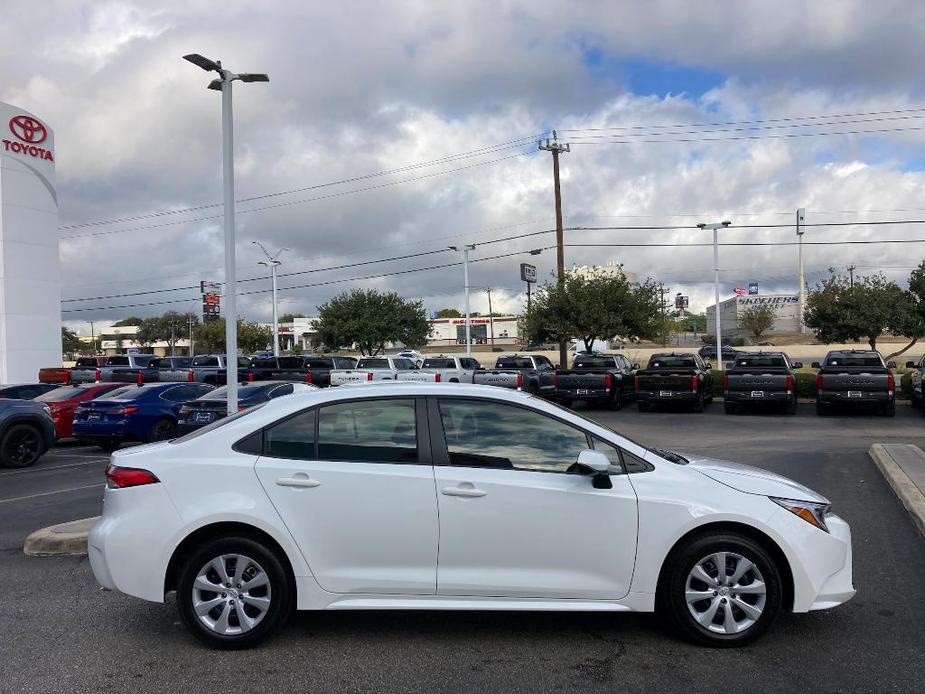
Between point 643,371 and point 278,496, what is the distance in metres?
20.5

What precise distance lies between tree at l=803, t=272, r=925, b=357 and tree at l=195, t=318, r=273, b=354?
62723 mm

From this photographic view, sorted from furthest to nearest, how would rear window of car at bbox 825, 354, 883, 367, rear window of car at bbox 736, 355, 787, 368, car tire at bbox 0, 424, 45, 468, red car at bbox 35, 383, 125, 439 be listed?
1. rear window of car at bbox 736, 355, 787, 368
2. rear window of car at bbox 825, 354, 883, 367
3. red car at bbox 35, 383, 125, 439
4. car tire at bbox 0, 424, 45, 468

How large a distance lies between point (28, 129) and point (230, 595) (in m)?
34.9

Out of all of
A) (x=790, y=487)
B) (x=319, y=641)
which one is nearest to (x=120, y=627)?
(x=319, y=641)

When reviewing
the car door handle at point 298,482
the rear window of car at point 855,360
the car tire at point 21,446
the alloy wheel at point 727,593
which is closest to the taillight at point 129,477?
the car door handle at point 298,482

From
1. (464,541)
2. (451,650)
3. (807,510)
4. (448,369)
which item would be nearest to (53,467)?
(451,650)

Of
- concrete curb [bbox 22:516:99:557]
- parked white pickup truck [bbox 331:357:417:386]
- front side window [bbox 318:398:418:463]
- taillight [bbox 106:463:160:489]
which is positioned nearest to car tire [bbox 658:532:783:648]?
front side window [bbox 318:398:418:463]

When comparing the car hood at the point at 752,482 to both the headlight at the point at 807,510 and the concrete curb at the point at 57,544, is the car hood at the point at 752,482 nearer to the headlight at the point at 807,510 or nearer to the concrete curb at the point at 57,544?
the headlight at the point at 807,510

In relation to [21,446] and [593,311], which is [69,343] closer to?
[593,311]

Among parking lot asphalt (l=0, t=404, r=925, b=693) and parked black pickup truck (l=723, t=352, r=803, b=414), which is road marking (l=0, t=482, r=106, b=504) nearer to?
parking lot asphalt (l=0, t=404, r=925, b=693)

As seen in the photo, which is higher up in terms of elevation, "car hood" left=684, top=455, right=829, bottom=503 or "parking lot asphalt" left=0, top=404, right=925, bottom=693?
"car hood" left=684, top=455, right=829, bottom=503

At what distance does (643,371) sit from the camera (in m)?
24.4

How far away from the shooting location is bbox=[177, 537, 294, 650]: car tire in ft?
15.9

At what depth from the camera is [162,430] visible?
1655 centimetres
